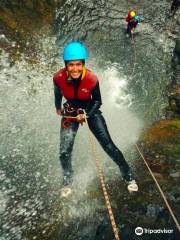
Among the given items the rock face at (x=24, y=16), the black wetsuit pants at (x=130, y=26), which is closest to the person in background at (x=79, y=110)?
the rock face at (x=24, y=16)

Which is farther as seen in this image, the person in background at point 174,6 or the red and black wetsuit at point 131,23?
A: the person in background at point 174,6

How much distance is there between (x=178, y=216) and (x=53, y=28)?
9.54 metres

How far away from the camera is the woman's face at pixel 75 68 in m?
6.27

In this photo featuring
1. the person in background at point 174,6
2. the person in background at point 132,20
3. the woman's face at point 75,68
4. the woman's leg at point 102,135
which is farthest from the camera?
the person in background at point 174,6

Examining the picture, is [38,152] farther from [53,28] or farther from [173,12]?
[173,12]

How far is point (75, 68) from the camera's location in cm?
633

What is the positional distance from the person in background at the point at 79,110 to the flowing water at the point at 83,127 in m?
0.62

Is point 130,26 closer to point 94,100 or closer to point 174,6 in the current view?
point 174,6

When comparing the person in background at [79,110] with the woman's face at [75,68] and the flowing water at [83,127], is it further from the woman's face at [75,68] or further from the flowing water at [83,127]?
the flowing water at [83,127]

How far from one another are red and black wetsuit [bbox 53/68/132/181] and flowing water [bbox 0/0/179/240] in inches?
33.9

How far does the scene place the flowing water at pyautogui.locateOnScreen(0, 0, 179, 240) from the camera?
6551 mm

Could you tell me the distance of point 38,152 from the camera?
8805 mm

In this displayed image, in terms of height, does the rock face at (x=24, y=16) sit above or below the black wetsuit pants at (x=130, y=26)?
above

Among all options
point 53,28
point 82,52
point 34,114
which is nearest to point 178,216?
point 82,52
